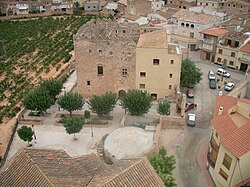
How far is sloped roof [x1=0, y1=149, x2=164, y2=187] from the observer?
63.5 feet

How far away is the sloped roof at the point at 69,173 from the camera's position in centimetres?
1934

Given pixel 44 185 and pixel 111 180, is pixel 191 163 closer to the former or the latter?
pixel 111 180

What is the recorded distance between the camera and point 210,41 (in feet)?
191

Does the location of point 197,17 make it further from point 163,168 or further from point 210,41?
point 163,168

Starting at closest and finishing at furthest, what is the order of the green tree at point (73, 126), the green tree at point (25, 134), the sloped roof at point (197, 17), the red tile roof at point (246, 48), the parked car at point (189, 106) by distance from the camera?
the green tree at point (25, 134) < the green tree at point (73, 126) < the parked car at point (189, 106) < the red tile roof at point (246, 48) < the sloped roof at point (197, 17)

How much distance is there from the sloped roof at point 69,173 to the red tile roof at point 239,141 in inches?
323

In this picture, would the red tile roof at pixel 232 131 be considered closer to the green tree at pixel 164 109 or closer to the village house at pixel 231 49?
the green tree at pixel 164 109

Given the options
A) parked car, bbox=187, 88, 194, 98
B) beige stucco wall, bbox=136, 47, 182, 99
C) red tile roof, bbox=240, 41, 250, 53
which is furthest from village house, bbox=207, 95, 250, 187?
red tile roof, bbox=240, 41, 250, 53

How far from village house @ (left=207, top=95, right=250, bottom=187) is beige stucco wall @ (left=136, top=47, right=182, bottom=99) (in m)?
11.4

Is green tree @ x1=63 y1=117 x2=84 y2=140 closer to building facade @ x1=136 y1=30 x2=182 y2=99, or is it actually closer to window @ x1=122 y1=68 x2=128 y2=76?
window @ x1=122 y1=68 x2=128 y2=76

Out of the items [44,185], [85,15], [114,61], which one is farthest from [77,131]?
[85,15]

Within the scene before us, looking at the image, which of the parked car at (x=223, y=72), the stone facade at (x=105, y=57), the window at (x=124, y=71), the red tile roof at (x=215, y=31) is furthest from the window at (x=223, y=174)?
the red tile roof at (x=215, y=31)

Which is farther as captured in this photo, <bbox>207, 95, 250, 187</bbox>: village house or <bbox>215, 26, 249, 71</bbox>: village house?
<bbox>215, 26, 249, 71</bbox>: village house

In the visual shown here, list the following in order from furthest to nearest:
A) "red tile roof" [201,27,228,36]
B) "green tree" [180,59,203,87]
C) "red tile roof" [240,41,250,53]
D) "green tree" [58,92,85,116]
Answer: "red tile roof" [201,27,228,36] < "red tile roof" [240,41,250,53] < "green tree" [180,59,203,87] < "green tree" [58,92,85,116]
